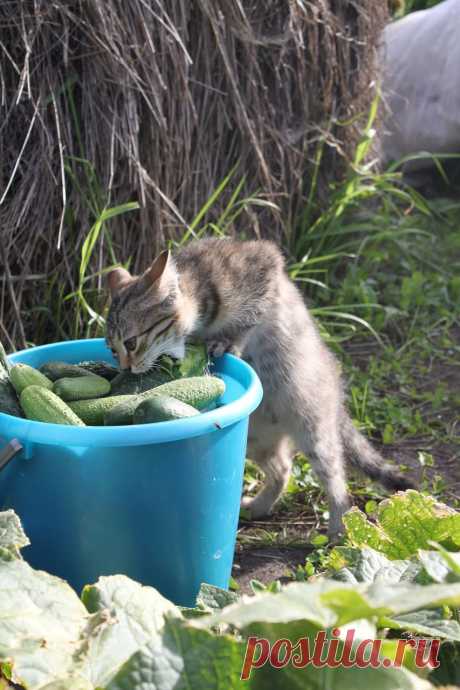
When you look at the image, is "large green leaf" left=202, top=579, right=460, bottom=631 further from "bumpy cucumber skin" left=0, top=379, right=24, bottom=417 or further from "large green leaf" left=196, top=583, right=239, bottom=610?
"bumpy cucumber skin" left=0, top=379, right=24, bottom=417

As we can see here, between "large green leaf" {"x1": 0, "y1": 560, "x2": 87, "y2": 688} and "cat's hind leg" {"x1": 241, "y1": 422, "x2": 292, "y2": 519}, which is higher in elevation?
"large green leaf" {"x1": 0, "y1": 560, "x2": 87, "y2": 688}

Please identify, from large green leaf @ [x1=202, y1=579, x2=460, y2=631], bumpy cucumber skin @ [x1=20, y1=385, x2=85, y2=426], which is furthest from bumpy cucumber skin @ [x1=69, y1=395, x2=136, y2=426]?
large green leaf @ [x1=202, y1=579, x2=460, y2=631]

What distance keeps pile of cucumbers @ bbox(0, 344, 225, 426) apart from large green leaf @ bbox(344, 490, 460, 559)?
61 centimetres

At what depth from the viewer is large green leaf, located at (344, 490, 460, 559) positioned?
1.91 meters

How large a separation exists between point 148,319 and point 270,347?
2.13ft

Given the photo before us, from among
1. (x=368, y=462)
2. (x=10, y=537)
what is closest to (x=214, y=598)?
(x=10, y=537)

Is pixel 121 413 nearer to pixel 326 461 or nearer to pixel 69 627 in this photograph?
pixel 69 627

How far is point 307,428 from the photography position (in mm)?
3346

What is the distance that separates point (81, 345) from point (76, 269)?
98 cm

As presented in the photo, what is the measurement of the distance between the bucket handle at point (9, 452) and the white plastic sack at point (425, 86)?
203 inches

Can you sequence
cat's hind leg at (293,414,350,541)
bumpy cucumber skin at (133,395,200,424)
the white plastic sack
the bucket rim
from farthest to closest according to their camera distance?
the white plastic sack
cat's hind leg at (293,414,350,541)
bumpy cucumber skin at (133,395,200,424)
the bucket rim

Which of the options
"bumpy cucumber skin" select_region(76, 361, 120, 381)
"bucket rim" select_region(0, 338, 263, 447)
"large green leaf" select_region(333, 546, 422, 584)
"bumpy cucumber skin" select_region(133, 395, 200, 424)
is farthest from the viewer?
"bumpy cucumber skin" select_region(76, 361, 120, 381)

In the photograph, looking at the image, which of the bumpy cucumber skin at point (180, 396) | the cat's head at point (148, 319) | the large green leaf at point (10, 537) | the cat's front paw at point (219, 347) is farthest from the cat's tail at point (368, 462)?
the large green leaf at point (10, 537)

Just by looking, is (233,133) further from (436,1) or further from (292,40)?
(436,1)
